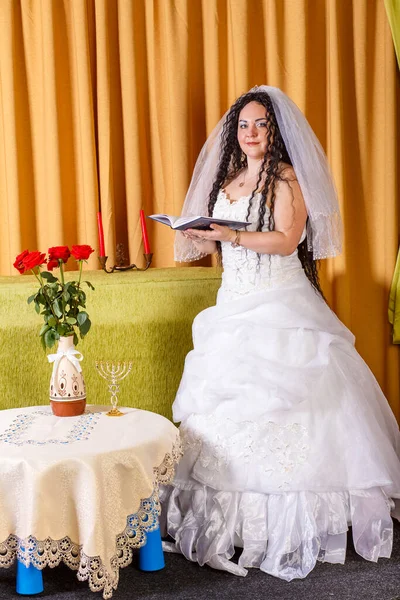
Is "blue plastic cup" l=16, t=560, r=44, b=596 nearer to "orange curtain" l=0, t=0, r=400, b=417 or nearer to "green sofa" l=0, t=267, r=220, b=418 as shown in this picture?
"green sofa" l=0, t=267, r=220, b=418

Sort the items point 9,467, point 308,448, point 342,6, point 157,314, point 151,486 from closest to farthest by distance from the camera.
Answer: point 9,467
point 151,486
point 308,448
point 157,314
point 342,6

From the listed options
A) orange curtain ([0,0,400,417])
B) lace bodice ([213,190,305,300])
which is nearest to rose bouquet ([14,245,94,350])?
lace bodice ([213,190,305,300])

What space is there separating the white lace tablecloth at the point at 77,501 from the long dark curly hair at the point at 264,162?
1.02m

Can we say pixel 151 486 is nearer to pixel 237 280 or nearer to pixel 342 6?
pixel 237 280

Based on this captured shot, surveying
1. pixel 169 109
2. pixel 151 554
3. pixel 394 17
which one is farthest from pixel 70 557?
pixel 394 17

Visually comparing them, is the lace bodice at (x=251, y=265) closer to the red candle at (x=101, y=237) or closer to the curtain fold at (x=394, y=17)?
the red candle at (x=101, y=237)

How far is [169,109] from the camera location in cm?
344

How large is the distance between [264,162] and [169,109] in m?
0.78

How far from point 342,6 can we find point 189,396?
194 centimetres

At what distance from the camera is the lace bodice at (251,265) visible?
110 inches

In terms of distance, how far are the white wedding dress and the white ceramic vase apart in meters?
0.41

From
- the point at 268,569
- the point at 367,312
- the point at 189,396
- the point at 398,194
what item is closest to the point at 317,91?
the point at 398,194

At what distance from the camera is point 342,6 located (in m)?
3.43

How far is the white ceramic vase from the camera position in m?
2.59
